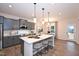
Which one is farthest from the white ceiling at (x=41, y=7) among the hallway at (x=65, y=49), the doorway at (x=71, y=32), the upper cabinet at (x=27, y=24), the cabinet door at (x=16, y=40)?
the hallway at (x=65, y=49)

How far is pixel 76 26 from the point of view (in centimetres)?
215

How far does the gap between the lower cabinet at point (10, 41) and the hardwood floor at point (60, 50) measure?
8 centimetres

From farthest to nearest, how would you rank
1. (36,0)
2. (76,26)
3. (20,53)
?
(76,26) → (20,53) → (36,0)

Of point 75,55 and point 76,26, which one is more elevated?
point 76,26

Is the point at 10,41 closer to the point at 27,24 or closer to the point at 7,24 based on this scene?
the point at 7,24

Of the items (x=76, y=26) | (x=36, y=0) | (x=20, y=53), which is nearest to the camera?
(x=36, y=0)

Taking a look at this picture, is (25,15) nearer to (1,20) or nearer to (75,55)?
(1,20)

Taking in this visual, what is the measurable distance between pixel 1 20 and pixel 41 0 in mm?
870

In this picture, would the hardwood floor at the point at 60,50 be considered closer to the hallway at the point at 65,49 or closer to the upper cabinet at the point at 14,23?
the hallway at the point at 65,49

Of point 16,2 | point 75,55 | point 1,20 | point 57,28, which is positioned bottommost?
point 75,55

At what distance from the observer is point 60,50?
2.06 meters

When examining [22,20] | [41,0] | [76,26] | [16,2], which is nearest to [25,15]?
[22,20]

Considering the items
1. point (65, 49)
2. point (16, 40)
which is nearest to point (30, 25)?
point (16, 40)

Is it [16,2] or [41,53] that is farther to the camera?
[41,53]
